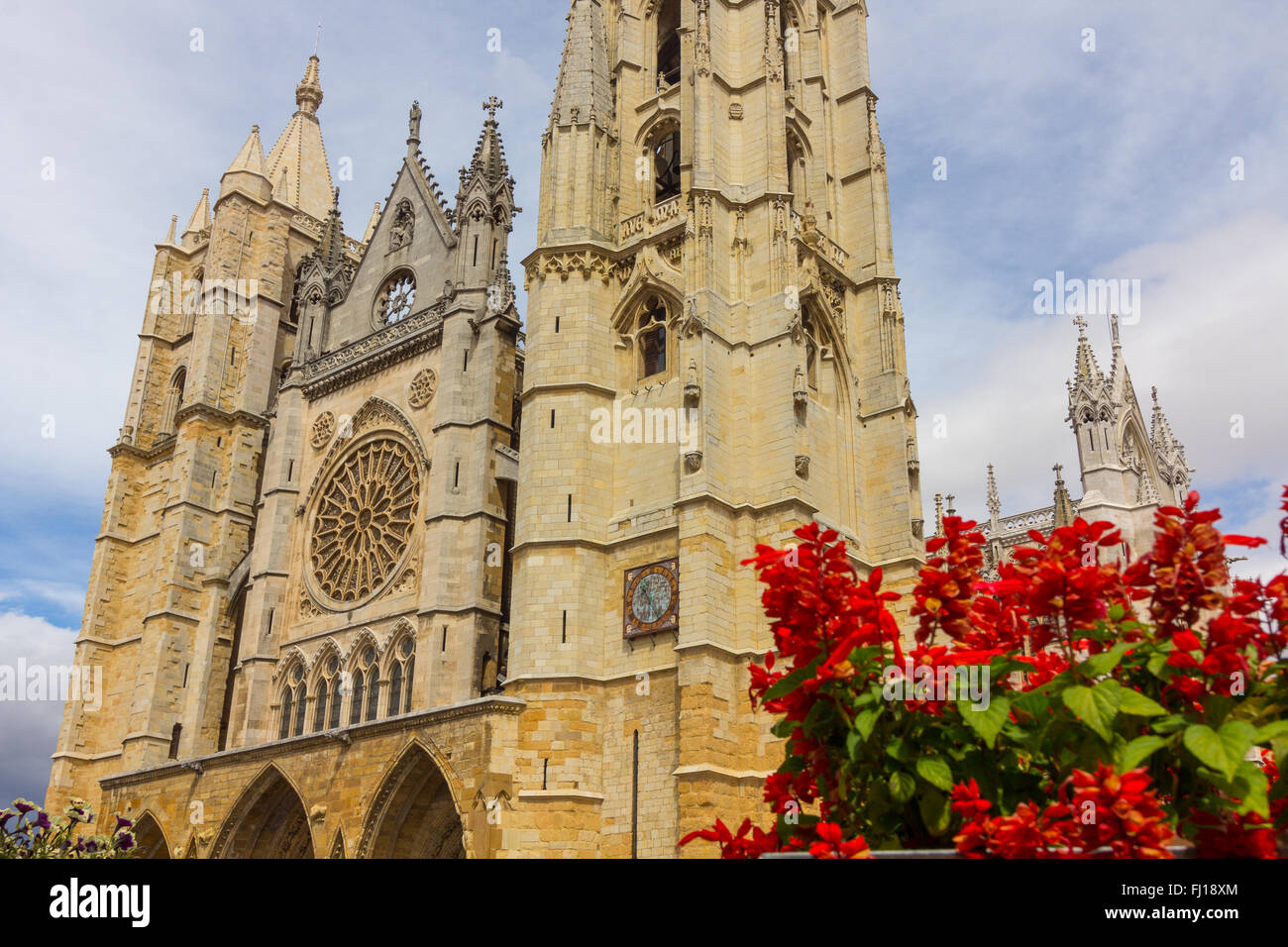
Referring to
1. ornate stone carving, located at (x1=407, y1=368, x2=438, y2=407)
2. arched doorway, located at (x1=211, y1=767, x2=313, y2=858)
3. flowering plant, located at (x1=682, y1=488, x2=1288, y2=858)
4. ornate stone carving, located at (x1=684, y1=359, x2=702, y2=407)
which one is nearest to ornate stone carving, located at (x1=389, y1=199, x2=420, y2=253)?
ornate stone carving, located at (x1=407, y1=368, x2=438, y2=407)

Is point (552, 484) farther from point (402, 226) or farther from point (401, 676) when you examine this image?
point (402, 226)

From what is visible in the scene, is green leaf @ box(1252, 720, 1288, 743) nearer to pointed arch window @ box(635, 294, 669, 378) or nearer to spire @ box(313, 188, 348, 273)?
pointed arch window @ box(635, 294, 669, 378)

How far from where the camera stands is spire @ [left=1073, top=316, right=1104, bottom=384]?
3528cm

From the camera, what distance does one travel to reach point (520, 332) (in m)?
27.0

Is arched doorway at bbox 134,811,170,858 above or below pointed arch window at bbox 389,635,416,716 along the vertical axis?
below

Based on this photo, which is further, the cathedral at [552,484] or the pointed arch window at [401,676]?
the pointed arch window at [401,676]

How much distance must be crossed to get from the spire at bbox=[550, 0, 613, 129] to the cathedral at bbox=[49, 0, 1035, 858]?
73 mm

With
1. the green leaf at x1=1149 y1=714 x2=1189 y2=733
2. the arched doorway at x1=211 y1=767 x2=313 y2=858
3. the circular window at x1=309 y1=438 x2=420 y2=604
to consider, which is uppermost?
the circular window at x1=309 y1=438 x2=420 y2=604

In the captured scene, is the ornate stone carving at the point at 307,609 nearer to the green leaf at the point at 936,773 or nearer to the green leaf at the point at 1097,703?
the green leaf at the point at 936,773

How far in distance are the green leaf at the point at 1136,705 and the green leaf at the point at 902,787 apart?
65 cm

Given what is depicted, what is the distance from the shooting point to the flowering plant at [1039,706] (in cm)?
295

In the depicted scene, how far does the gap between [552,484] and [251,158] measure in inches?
821

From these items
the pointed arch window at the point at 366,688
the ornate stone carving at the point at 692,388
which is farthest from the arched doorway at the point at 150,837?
the ornate stone carving at the point at 692,388
